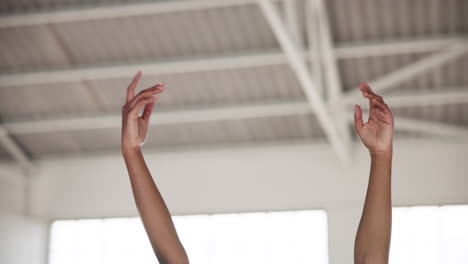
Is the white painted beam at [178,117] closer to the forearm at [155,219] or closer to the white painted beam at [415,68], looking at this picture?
the white painted beam at [415,68]

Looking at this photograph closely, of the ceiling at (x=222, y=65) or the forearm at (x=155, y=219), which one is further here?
the ceiling at (x=222, y=65)

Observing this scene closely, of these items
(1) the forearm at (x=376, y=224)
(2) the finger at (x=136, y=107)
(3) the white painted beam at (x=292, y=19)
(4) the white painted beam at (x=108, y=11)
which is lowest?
(1) the forearm at (x=376, y=224)

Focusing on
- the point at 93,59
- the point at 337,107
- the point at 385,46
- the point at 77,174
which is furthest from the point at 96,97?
the point at 385,46

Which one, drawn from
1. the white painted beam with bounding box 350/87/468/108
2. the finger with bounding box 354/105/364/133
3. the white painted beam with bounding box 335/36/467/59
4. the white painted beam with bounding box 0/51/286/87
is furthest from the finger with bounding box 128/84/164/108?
the white painted beam with bounding box 350/87/468/108

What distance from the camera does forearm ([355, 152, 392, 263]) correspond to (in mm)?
1848

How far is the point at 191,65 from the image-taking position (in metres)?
15.7

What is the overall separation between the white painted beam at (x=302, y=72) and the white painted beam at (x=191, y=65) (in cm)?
77

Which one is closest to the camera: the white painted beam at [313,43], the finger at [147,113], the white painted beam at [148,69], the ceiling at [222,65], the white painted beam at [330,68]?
the finger at [147,113]

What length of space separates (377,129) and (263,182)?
15881 millimetres

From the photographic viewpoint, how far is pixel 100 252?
18422 millimetres

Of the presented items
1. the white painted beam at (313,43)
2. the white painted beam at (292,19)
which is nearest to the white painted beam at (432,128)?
the white painted beam at (313,43)

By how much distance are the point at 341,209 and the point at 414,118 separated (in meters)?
2.67

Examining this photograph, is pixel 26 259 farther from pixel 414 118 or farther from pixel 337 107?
pixel 414 118

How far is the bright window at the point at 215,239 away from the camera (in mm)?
17219
